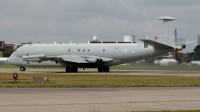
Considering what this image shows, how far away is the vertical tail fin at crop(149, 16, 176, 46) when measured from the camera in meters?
66.4

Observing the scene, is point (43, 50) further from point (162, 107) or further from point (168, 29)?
point (162, 107)

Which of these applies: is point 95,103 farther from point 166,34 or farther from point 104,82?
point 166,34

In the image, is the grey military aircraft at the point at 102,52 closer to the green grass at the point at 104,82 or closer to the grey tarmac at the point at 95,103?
the green grass at the point at 104,82

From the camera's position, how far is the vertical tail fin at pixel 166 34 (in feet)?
218

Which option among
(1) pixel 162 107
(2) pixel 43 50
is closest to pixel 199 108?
(1) pixel 162 107

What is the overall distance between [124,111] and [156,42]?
43391 mm

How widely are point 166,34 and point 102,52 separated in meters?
8.95

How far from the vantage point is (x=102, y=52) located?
68.0 m

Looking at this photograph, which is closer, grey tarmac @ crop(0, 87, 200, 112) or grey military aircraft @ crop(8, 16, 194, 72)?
grey tarmac @ crop(0, 87, 200, 112)

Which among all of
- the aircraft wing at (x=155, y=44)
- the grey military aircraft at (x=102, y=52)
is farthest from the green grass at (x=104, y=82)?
the grey military aircraft at (x=102, y=52)

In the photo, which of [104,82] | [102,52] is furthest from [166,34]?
[104,82]

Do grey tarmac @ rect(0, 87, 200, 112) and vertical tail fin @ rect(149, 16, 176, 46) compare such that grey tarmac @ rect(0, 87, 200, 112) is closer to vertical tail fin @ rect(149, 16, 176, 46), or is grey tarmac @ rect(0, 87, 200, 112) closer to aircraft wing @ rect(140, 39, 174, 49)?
aircraft wing @ rect(140, 39, 174, 49)

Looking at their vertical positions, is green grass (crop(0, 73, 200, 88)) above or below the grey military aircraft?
below

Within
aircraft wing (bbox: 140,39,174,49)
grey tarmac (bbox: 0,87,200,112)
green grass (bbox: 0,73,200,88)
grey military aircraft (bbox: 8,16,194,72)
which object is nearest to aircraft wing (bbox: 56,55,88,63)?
grey military aircraft (bbox: 8,16,194,72)
